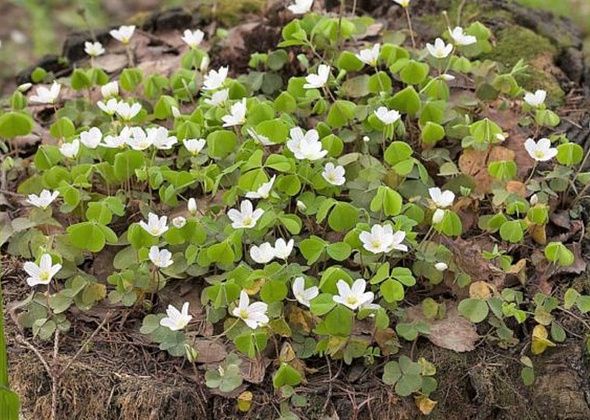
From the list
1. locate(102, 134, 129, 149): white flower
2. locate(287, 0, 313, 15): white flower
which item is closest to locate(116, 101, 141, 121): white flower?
locate(102, 134, 129, 149): white flower

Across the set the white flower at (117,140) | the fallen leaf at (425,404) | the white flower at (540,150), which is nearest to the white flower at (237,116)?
the white flower at (117,140)

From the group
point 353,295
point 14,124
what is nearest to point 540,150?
point 353,295

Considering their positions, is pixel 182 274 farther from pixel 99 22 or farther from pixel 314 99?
pixel 99 22

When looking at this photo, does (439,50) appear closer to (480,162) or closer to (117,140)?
(480,162)

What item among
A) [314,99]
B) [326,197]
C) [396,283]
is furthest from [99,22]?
[396,283]

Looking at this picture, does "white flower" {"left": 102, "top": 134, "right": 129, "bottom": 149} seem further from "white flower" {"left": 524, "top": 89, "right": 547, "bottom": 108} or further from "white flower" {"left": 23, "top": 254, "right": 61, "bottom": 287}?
"white flower" {"left": 524, "top": 89, "right": 547, "bottom": 108}

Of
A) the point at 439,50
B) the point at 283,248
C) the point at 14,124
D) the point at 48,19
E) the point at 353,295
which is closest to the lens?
the point at 353,295
